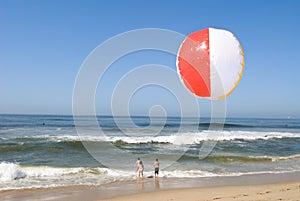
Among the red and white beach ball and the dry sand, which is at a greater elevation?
the red and white beach ball

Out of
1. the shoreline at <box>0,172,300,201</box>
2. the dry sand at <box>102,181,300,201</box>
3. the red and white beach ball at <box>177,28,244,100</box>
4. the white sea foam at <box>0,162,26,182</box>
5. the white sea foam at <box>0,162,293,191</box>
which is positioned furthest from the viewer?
the white sea foam at <box>0,162,26,182</box>

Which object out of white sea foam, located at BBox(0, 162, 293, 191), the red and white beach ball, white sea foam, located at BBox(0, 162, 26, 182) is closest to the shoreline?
white sea foam, located at BBox(0, 162, 293, 191)

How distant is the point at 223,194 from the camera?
9180mm

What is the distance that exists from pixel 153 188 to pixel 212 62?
23.4ft

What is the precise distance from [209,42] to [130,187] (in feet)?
24.4

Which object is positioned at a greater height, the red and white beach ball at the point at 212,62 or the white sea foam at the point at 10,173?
the red and white beach ball at the point at 212,62

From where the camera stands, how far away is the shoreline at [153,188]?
948cm

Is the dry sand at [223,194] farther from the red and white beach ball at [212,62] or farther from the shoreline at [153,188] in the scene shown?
the red and white beach ball at [212,62]

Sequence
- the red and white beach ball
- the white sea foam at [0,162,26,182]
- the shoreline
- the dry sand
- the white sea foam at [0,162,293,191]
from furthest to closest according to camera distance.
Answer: the white sea foam at [0,162,26,182], the white sea foam at [0,162,293,191], the shoreline, the dry sand, the red and white beach ball

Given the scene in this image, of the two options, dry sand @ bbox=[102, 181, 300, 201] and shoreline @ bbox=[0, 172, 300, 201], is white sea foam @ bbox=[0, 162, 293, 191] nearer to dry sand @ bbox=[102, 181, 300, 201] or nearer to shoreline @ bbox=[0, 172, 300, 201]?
shoreline @ bbox=[0, 172, 300, 201]

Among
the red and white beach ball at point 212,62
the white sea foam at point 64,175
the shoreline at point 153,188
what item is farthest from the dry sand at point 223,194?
the red and white beach ball at point 212,62

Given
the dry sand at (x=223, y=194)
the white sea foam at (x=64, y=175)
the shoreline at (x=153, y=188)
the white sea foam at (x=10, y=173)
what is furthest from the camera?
the white sea foam at (x=10, y=173)

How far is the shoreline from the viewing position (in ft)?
31.1

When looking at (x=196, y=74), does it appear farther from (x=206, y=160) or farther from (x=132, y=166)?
(x=206, y=160)
